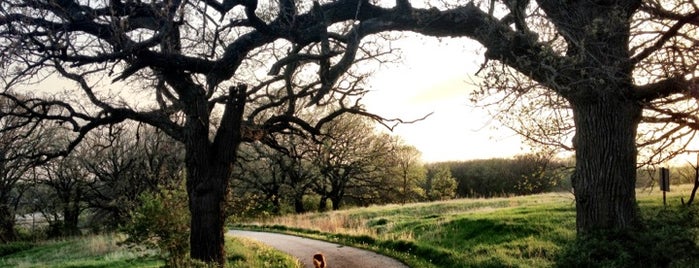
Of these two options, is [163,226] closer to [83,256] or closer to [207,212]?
[207,212]

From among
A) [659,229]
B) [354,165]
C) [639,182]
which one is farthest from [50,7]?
[639,182]

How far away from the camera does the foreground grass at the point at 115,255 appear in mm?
15874

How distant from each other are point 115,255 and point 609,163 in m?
20.1

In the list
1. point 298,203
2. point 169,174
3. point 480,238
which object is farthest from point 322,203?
point 480,238

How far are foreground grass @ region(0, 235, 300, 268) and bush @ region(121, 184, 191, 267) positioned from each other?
0.83 meters

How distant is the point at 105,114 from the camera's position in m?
15.1

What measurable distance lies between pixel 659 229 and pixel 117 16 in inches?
449

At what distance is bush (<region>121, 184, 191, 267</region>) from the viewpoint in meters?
14.5

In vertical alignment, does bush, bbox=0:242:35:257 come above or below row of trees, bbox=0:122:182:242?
below

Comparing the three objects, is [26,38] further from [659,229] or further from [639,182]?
[639,182]

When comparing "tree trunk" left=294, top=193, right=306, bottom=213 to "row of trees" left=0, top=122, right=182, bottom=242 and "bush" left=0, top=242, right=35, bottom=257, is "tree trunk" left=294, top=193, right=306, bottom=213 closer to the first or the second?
"row of trees" left=0, top=122, right=182, bottom=242

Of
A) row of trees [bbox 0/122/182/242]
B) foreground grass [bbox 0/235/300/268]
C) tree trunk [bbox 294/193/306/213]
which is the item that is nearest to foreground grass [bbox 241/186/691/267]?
foreground grass [bbox 0/235/300/268]

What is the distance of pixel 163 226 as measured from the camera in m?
14.7

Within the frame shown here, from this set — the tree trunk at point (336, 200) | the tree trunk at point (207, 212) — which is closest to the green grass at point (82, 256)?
the tree trunk at point (207, 212)
